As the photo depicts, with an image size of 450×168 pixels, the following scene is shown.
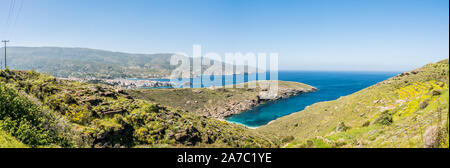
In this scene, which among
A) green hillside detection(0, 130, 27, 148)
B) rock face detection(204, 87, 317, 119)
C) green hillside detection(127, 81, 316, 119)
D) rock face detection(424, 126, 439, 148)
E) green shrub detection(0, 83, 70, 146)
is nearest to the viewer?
rock face detection(424, 126, 439, 148)

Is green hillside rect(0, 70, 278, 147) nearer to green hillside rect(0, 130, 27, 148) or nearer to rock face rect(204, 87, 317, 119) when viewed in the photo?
green hillside rect(0, 130, 27, 148)

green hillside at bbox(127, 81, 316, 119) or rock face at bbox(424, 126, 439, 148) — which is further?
green hillside at bbox(127, 81, 316, 119)

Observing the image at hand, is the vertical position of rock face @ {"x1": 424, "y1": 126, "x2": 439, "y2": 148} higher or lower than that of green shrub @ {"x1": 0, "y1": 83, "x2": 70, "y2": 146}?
higher

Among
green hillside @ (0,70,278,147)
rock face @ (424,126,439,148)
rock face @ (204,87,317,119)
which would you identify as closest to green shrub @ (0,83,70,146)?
green hillside @ (0,70,278,147)

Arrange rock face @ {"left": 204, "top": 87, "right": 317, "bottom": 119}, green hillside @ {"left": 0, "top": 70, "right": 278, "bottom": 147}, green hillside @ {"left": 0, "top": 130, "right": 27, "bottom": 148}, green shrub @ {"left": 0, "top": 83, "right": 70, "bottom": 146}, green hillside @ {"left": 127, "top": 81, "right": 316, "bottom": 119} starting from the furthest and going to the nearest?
rock face @ {"left": 204, "top": 87, "right": 317, "bottom": 119} → green hillside @ {"left": 127, "top": 81, "right": 316, "bottom": 119} → green hillside @ {"left": 0, "top": 70, "right": 278, "bottom": 147} → green shrub @ {"left": 0, "top": 83, "right": 70, "bottom": 146} → green hillside @ {"left": 0, "top": 130, "right": 27, "bottom": 148}

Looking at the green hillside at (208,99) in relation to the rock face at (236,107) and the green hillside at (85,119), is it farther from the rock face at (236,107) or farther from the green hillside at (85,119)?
the green hillside at (85,119)

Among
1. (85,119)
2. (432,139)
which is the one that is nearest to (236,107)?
(85,119)

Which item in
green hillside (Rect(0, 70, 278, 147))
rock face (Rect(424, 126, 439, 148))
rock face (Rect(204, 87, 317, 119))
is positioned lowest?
rock face (Rect(204, 87, 317, 119))
